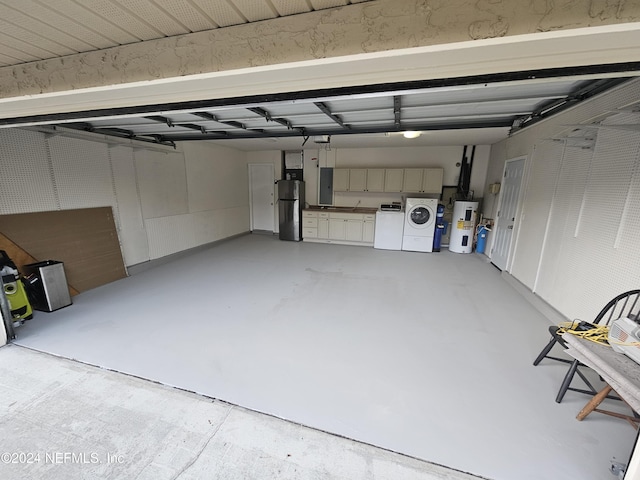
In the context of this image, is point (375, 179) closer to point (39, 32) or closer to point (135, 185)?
point (135, 185)

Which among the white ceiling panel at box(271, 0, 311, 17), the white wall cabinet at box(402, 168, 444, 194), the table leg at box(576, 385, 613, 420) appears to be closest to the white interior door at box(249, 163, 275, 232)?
the white wall cabinet at box(402, 168, 444, 194)

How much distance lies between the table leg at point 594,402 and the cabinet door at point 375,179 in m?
4.96

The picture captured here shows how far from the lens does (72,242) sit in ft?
11.2

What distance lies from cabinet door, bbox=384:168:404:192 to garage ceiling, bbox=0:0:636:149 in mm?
2495

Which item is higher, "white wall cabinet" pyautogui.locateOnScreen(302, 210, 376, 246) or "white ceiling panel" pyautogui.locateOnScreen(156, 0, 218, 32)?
"white ceiling panel" pyautogui.locateOnScreen(156, 0, 218, 32)

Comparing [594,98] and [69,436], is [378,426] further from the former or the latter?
[594,98]

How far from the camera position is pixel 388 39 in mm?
847

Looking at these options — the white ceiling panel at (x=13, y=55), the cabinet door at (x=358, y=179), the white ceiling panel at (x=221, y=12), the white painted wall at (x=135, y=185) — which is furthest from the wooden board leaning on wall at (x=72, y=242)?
the cabinet door at (x=358, y=179)

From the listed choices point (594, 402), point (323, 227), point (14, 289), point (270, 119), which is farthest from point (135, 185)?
point (594, 402)

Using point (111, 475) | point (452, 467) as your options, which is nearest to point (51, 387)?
point (111, 475)

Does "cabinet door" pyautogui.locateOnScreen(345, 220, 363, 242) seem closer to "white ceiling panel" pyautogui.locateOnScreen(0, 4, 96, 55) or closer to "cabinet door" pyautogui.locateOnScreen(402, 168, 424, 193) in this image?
"cabinet door" pyautogui.locateOnScreen(402, 168, 424, 193)

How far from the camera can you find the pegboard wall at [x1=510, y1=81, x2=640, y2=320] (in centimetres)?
203

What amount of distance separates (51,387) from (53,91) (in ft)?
6.75

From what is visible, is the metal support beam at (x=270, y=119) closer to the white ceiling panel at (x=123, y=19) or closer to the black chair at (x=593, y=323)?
the white ceiling panel at (x=123, y=19)
